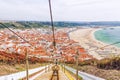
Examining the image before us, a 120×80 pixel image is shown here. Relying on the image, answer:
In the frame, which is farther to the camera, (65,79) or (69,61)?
(69,61)

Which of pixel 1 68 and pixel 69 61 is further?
pixel 69 61

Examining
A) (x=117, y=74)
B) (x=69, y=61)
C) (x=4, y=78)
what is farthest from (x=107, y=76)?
(x=69, y=61)

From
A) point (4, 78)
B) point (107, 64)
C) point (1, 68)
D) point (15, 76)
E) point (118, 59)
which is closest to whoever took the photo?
point (4, 78)

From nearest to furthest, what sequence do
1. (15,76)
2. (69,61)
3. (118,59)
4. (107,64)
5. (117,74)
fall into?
(15,76), (117,74), (118,59), (107,64), (69,61)

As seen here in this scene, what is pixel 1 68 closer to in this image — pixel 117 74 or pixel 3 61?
pixel 3 61

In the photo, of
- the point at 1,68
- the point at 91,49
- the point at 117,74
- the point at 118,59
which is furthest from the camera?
the point at 91,49

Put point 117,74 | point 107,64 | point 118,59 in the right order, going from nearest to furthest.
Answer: point 117,74 → point 118,59 → point 107,64

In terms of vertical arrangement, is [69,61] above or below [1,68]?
below

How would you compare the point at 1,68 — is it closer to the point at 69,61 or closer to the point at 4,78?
the point at 4,78

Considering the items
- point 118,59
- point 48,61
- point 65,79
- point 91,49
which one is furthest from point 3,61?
point 91,49
